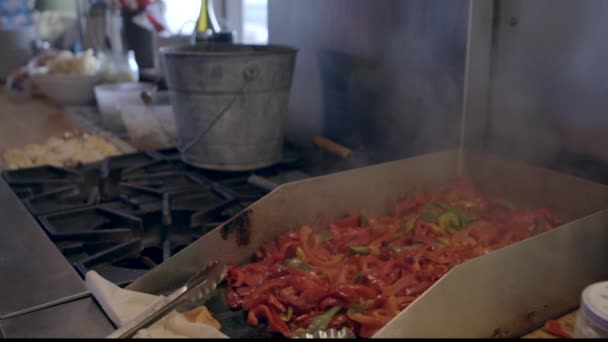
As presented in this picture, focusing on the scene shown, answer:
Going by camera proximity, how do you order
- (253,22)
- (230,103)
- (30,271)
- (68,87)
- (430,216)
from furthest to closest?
(253,22)
(68,87)
(230,103)
(430,216)
(30,271)

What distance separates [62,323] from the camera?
2.49 ft

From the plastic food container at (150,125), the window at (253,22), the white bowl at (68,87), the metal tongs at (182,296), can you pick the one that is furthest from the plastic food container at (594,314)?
the window at (253,22)

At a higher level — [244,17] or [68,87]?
[244,17]

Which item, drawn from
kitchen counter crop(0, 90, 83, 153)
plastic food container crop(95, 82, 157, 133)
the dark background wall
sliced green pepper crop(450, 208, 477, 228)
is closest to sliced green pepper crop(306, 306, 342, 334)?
sliced green pepper crop(450, 208, 477, 228)

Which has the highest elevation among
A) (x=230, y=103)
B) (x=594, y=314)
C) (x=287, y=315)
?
(x=230, y=103)

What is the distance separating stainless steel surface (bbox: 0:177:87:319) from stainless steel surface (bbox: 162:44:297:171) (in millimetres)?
457

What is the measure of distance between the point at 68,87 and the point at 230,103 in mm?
1476

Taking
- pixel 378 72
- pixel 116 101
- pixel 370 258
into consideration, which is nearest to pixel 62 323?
pixel 370 258

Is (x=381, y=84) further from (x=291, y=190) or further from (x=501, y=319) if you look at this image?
(x=501, y=319)

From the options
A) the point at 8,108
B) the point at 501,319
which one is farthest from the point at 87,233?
the point at 8,108

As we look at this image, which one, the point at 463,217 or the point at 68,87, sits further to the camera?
the point at 68,87

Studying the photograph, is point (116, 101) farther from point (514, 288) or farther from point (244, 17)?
point (514, 288)

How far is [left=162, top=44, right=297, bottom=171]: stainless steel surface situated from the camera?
1.33 m

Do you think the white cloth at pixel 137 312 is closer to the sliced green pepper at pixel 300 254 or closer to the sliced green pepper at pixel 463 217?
the sliced green pepper at pixel 300 254
